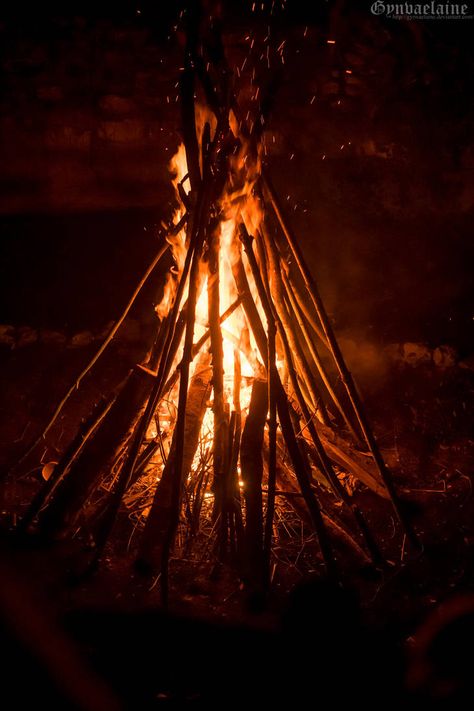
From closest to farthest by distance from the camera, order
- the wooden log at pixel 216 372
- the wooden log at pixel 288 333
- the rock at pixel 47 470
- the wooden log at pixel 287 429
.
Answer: the wooden log at pixel 287 429
the wooden log at pixel 216 372
the wooden log at pixel 288 333
the rock at pixel 47 470

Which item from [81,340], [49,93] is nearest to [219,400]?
[81,340]

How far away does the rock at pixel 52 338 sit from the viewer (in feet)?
15.5

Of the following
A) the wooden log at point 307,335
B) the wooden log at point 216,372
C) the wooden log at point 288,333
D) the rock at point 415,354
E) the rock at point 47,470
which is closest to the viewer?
the wooden log at point 216,372

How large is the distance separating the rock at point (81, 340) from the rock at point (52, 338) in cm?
9

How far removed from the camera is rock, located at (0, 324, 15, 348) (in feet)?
15.4

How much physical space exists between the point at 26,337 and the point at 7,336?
19cm

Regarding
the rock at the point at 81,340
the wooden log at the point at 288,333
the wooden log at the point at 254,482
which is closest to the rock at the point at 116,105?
the rock at the point at 81,340

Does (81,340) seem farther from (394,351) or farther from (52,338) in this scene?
(394,351)

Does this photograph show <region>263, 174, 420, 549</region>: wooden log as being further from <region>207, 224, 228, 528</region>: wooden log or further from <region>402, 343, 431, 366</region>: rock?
<region>402, 343, 431, 366</region>: rock

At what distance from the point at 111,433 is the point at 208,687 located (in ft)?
4.35

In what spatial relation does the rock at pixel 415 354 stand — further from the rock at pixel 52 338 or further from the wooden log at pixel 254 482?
the rock at pixel 52 338

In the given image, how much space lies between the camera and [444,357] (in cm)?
442

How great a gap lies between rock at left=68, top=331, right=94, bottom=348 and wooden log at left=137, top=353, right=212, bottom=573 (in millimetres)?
2147

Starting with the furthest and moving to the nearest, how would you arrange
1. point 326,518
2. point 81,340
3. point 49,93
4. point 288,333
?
point 49,93 → point 81,340 → point 288,333 → point 326,518
